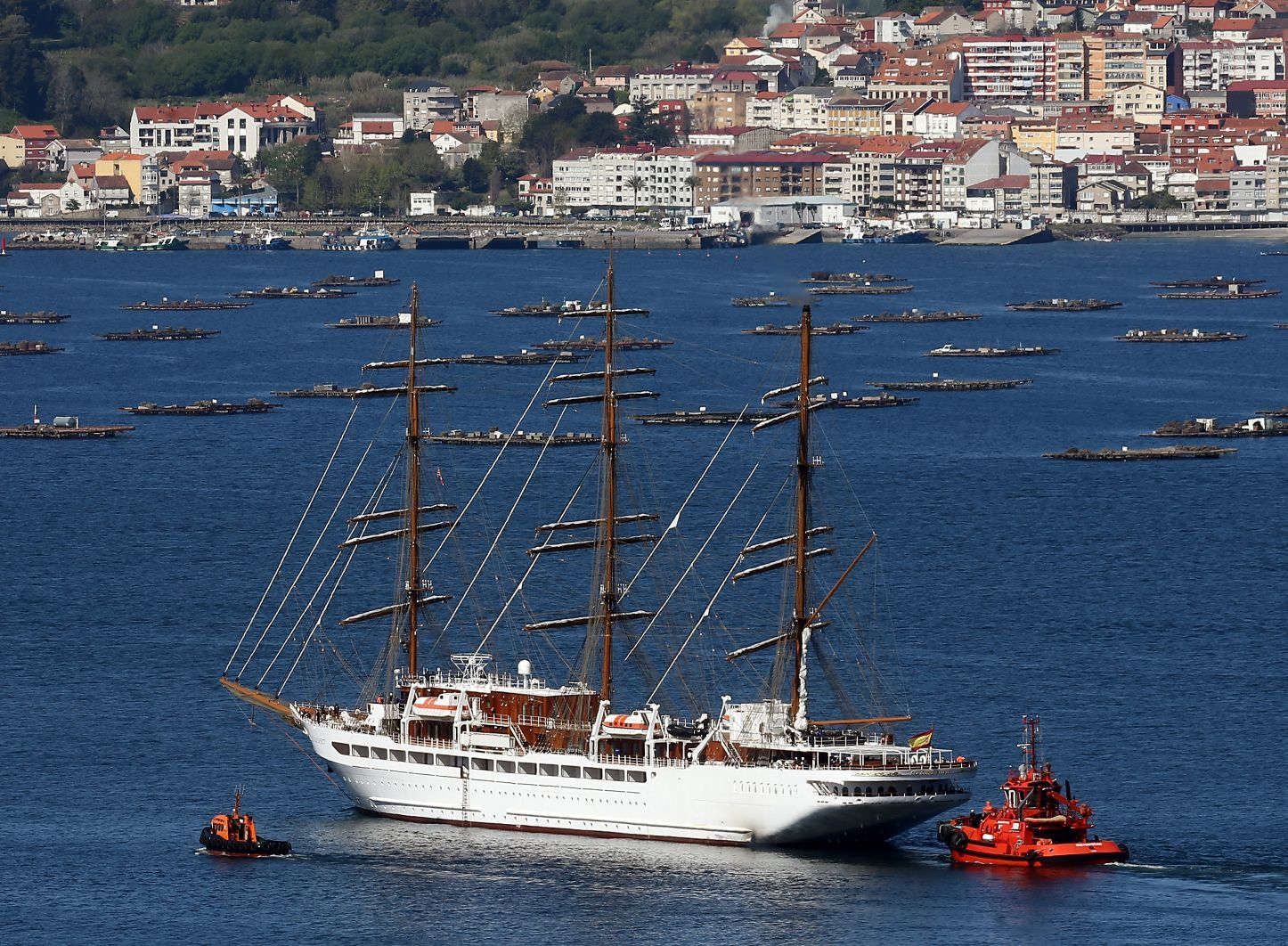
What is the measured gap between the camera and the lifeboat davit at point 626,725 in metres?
50.9

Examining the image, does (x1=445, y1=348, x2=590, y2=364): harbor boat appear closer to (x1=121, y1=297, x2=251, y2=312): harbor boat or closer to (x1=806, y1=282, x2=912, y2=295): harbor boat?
(x1=121, y1=297, x2=251, y2=312): harbor boat

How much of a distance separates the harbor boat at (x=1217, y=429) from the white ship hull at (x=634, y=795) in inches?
2320

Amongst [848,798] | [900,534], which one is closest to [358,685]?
[848,798]

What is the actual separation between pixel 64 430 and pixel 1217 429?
4230 centimetres

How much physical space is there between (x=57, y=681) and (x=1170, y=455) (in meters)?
49.6

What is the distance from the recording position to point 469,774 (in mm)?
52188

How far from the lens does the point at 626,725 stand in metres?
51.1

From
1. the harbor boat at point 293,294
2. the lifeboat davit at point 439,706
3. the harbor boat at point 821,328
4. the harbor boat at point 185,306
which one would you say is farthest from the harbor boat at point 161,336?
the lifeboat davit at point 439,706

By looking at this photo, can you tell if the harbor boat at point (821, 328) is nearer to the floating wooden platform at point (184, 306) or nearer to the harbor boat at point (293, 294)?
the floating wooden platform at point (184, 306)

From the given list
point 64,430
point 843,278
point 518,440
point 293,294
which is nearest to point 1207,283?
point 843,278

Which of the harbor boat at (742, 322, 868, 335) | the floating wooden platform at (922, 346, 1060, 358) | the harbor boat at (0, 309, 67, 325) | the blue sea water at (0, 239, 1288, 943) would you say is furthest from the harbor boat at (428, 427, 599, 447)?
the harbor boat at (0, 309, 67, 325)

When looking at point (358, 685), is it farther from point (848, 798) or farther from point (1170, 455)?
point (1170, 455)

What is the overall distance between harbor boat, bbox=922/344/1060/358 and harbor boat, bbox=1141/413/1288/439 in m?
28.2

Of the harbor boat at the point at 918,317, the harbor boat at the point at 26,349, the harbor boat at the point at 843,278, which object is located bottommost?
the harbor boat at the point at 26,349
